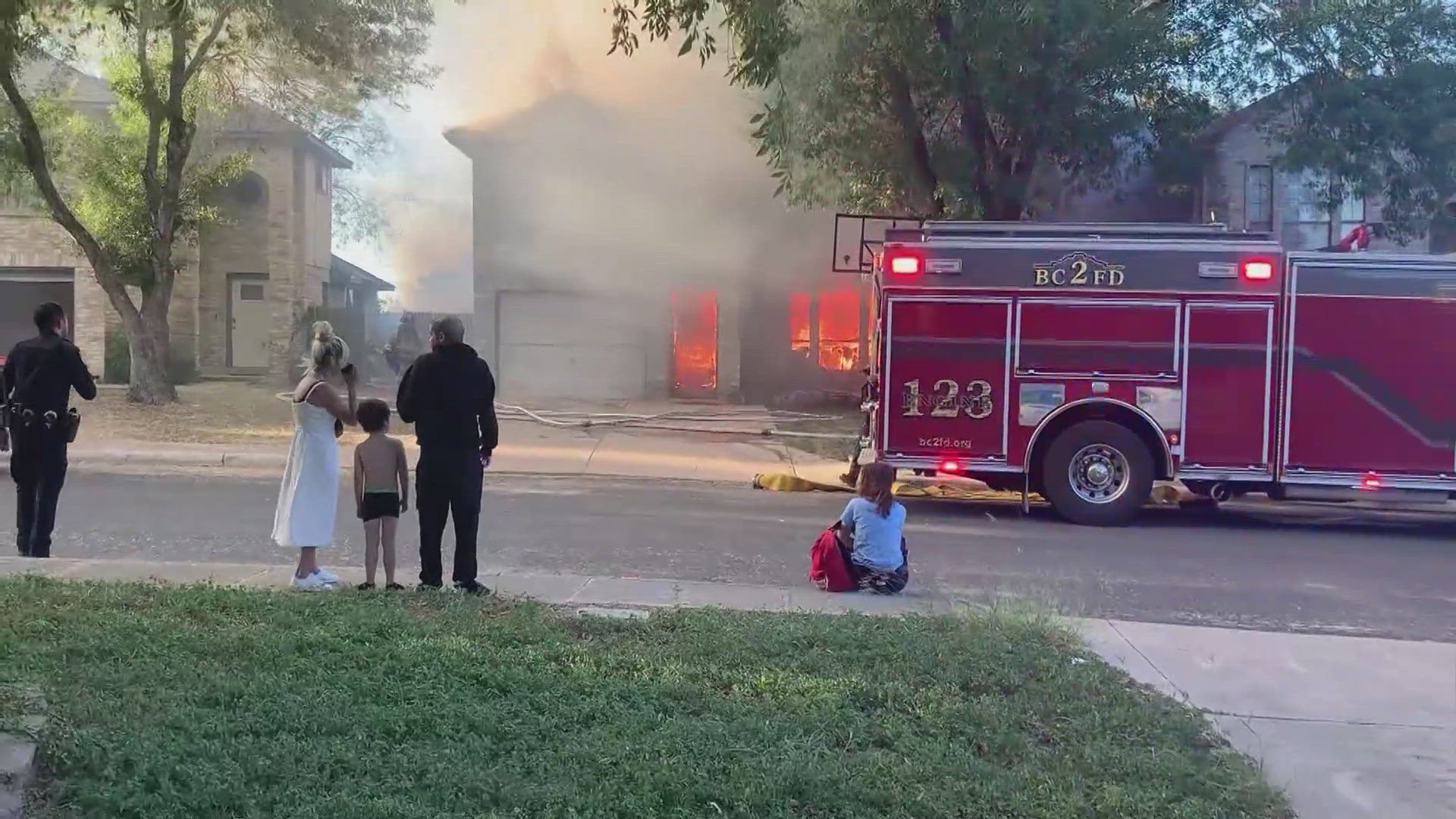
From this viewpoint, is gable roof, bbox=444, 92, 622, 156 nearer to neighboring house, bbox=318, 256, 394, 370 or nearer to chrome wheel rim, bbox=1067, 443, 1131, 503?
neighboring house, bbox=318, 256, 394, 370

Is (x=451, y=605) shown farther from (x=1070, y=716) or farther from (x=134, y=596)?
(x=1070, y=716)

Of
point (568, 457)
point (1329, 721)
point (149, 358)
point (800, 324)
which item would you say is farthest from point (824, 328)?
point (1329, 721)

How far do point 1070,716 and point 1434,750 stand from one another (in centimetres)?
147

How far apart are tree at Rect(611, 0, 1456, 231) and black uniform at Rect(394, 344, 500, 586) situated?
24.2ft

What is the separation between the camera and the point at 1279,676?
236 inches

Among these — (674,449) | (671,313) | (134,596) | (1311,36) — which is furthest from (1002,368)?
(671,313)

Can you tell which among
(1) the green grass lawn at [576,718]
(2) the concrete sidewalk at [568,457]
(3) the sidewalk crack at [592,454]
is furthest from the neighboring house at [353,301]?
(1) the green grass lawn at [576,718]

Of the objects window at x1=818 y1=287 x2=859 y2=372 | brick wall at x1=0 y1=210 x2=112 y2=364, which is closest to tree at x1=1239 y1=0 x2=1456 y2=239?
window at x1=818 y1=287 x2=859 y2=372

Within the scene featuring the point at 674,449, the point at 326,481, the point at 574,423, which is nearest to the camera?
the point at 326,481

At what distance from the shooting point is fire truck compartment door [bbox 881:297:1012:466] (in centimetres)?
1138

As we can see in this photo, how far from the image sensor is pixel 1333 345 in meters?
11.0

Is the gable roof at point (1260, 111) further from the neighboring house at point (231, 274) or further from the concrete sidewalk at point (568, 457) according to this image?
the neighboring house at point (231, 274)

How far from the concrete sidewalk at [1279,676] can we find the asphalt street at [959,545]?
2.06ft

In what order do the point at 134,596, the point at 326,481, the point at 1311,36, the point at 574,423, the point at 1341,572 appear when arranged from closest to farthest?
the point at 134,596, the point at 326,481, the point at 1341,572, the point at 1311,36, the point at 574,423
